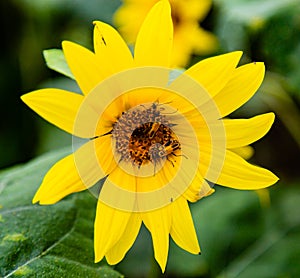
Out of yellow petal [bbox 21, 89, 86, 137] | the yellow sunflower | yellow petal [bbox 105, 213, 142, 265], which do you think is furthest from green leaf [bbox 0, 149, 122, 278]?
the yellow sunflower

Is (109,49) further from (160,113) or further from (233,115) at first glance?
(233,115)

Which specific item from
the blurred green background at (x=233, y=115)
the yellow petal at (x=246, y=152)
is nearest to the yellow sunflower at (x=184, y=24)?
the blurred green background at (x=233, y=115)

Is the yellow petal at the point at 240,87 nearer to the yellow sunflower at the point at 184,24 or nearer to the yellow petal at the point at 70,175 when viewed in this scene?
the yellow petal at the point at 70,175

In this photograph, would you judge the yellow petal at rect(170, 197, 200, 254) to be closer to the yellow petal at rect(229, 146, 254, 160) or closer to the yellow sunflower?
the yellow petal at rect(229, 146, 254, 160)

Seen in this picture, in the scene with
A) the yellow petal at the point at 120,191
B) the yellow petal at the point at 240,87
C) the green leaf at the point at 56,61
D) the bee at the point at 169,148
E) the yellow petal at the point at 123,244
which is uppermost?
the yellow petal at the point at 240,87

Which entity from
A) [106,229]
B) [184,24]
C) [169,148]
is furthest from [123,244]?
[184,24]

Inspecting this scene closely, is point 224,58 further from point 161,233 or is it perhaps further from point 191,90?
point 161,233
